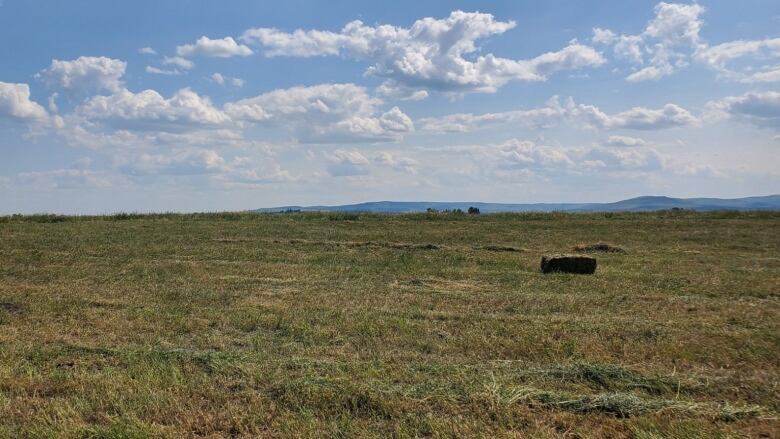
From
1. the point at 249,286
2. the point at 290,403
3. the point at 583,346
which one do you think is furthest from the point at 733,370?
the point at 249,286

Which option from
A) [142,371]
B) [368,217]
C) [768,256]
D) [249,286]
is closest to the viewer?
[142,371]

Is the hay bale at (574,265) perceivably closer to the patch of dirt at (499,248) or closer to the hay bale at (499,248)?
the patch of dirt at (499,248)

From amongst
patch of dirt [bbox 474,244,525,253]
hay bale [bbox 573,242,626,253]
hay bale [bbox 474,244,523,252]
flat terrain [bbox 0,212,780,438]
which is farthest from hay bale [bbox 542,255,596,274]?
hay bale [bbox 573,242,626,253]

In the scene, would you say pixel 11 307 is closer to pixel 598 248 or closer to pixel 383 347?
pixel 383 347

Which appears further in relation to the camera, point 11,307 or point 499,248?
point 499,248

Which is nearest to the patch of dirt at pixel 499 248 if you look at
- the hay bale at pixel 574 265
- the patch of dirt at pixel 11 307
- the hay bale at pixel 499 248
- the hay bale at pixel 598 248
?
the hay bale at pixel 499 248

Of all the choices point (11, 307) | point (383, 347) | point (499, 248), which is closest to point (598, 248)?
point (499, 248)

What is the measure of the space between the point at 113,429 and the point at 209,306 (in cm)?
697

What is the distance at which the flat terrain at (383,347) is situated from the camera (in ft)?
19.9

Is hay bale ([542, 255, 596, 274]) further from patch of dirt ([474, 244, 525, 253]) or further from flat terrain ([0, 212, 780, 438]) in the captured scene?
patch of dirt ([474, 244, 525, 253])

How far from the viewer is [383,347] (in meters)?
9.17

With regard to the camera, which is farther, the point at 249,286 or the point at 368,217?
the point at 368,217

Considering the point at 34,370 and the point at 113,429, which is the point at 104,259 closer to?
the point at 34,370

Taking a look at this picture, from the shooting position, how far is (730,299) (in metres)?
13.9
